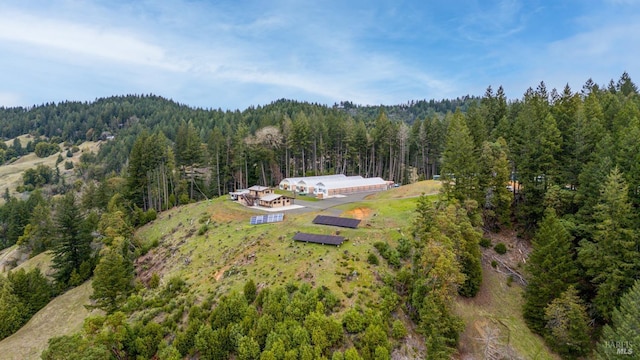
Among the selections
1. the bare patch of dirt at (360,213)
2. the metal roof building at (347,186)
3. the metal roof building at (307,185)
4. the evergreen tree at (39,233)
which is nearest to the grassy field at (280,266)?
the bare patch of dirt at (360,213)

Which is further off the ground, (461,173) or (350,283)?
(461,173)

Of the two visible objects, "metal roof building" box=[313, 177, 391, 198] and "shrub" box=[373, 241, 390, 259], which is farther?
"metal roof building" box=[313, 177, 391, 198]

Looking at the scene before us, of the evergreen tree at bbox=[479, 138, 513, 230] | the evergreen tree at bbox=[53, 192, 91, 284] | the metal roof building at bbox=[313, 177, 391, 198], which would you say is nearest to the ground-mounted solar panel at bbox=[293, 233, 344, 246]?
the evergreen tree at bbox=[479, 138, 513, 230]

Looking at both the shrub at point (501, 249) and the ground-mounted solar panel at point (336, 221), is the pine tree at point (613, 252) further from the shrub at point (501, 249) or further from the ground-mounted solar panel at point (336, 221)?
the ground-mounted solar panel at point (336, 221)

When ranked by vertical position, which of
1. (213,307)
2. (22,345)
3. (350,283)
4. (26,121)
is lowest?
(22,345)

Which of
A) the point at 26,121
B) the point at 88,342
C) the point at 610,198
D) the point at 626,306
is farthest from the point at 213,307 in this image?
the point at 26,121

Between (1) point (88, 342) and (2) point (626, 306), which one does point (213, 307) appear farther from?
(2) point (626, 306)

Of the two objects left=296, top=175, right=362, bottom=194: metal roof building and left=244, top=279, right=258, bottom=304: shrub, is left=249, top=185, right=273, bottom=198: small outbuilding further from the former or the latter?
left=244, top=279, right=258, bottom=304: shrub
